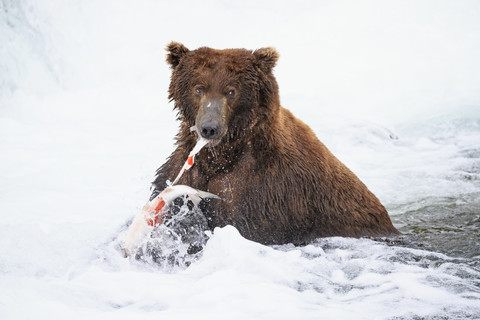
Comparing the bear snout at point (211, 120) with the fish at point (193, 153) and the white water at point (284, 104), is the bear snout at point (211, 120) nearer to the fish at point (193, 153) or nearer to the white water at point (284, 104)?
the fish at point (193, 153)

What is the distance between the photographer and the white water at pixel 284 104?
3193mm

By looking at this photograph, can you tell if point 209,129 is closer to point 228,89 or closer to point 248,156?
point 228,89

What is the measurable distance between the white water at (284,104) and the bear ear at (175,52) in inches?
50.2

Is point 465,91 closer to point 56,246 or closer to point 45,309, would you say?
point 56,246

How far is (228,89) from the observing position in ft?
12.9

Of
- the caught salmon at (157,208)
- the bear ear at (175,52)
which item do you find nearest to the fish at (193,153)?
the caught salmon at (157,208)

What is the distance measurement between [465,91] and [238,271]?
484 inches

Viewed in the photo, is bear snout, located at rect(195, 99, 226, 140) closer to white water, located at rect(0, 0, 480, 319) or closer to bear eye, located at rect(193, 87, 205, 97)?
bear eye, located at rect(193, 87, 205, 97)

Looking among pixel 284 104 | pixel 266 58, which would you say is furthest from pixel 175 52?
pixel 284 104

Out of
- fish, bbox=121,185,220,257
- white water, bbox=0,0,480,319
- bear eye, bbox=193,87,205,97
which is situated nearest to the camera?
white water, bbox=0,0,480,319

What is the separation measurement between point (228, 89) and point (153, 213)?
3.21 ft

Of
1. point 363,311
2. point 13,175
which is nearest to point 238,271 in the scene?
point 363,311

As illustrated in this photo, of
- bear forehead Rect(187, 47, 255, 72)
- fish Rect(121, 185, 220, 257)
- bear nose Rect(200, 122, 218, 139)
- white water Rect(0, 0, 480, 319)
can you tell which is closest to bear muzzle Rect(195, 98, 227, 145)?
bear nose Rect(200, 122, 218, 139)

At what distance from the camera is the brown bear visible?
3.97m
